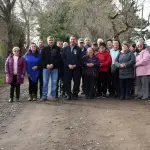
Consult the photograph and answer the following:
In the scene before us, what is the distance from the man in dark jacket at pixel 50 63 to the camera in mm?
12164

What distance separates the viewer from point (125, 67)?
12.3 m

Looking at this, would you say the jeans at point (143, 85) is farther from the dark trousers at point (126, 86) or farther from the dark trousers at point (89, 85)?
the dark trousers at point (89, 85)

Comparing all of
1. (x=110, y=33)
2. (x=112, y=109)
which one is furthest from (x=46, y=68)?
(x=110, y=33)

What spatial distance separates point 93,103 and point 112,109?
1.19 m

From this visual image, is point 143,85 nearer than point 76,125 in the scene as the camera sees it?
No

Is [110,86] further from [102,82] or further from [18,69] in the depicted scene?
[18,69]

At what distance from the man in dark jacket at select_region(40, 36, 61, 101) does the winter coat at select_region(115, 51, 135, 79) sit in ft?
6.69

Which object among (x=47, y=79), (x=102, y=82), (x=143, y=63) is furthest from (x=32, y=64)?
(x=143, y=63)

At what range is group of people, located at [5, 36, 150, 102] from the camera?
12.2m

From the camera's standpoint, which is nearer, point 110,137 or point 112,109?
point 110,137

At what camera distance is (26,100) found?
12.6 m

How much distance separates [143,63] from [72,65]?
2352mm

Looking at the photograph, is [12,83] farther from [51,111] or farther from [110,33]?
[110,33]

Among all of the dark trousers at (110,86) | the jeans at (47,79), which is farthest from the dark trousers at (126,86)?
the jeans at (47,79)
